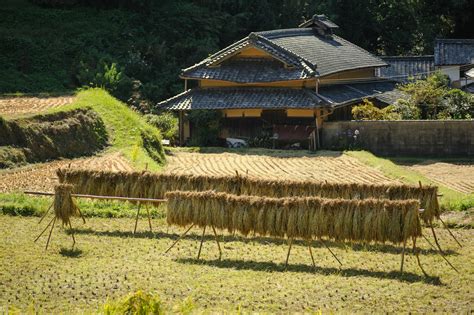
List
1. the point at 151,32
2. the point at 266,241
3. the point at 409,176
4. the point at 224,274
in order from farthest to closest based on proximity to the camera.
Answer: the point at 151,32
the point at 409,176
the point at 266,241
the point at 224,274

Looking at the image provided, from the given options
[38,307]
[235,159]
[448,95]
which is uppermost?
[448,95]

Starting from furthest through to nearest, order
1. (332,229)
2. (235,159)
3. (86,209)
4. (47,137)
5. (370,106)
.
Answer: (370,106), (235,159), (47,137), (86,209), (332,229)

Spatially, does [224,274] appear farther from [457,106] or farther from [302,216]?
[457,106]

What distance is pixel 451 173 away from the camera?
31.3 meters

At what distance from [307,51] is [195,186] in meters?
19.1

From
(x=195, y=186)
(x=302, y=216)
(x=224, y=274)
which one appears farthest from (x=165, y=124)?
(x=224, y=274)

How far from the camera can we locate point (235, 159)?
3228 cm

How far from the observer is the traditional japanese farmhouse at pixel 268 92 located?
36.5 metres

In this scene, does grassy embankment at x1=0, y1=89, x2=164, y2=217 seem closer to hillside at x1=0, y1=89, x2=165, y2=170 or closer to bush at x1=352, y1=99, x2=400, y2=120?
hillside at x1=0, y1=89, x2=165, y2=170

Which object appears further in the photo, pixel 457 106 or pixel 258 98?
pixel 457 106

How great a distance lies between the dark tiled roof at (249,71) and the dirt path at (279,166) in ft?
16.2

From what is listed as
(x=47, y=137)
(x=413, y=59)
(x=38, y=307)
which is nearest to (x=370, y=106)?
(x=413, y=59)

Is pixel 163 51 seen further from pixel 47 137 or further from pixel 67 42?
pixel 47 137

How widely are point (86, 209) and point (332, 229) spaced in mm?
7114
